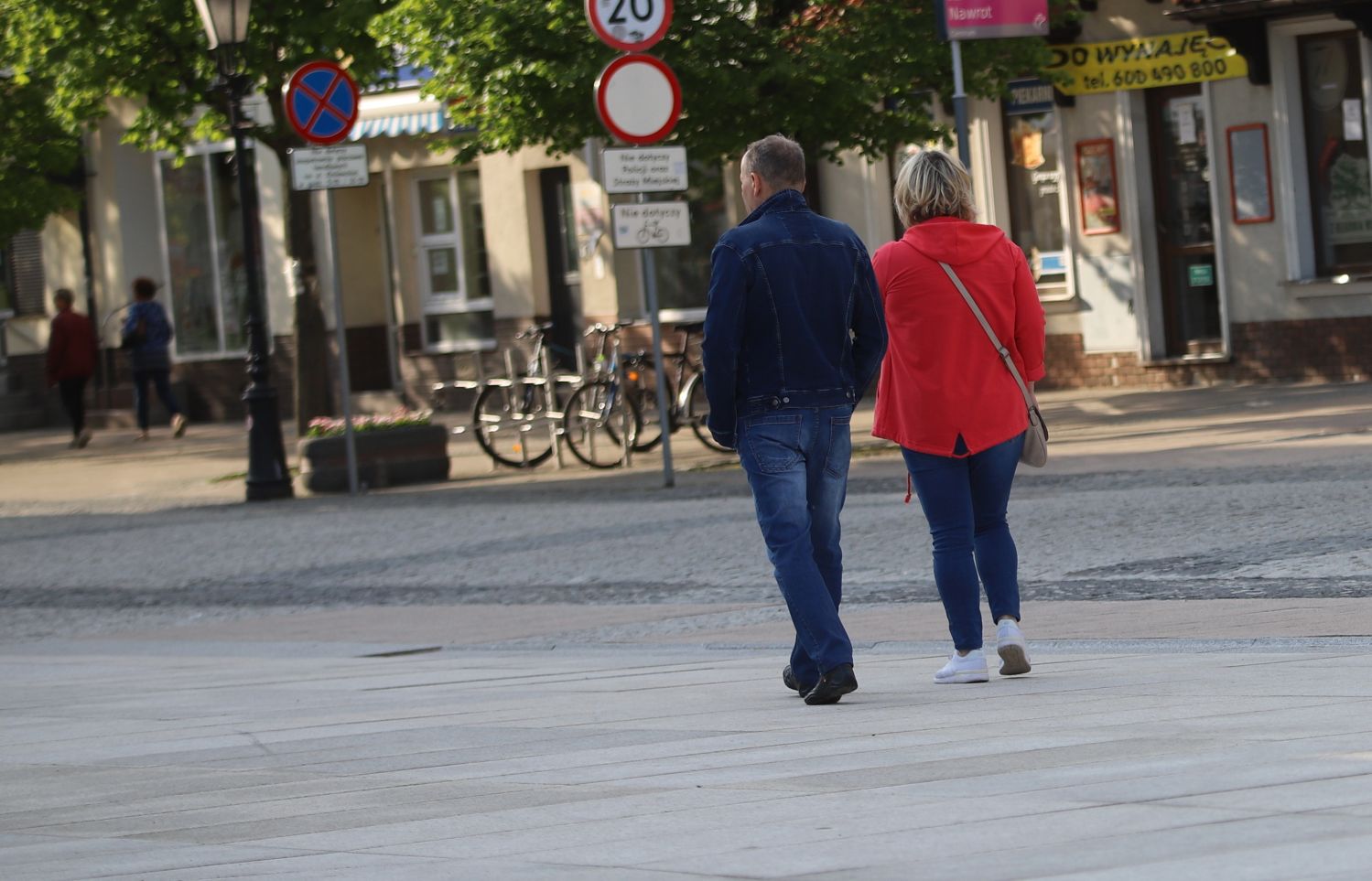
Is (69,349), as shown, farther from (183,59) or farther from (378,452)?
(378,452)

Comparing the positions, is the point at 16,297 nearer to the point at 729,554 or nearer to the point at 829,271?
the point at 729,554

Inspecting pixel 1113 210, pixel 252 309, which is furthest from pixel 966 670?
pixel 1113 210

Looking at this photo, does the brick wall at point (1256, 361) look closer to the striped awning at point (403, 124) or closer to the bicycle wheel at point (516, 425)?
the bicycle wheel at point (516, 425)

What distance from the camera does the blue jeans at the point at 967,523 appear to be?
748cm

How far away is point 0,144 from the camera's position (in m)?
27.9

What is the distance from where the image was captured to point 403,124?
29.3 meters

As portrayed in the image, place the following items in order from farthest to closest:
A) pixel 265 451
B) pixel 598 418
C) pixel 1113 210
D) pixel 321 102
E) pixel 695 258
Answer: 1. pixel 695 258
2. pixel 1113 210
3. pixel 598 418
4. pixel 265 451
5. pixel 321 102

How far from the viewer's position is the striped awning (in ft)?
94.6

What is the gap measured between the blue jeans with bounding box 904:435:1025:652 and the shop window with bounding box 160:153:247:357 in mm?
26786

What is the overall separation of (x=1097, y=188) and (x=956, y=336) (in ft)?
56.0

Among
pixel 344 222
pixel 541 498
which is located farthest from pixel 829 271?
pixel 344 222

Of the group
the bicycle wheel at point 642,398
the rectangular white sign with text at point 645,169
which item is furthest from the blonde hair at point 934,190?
the bicycle wheel at point 642,398

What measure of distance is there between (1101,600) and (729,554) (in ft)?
11.0

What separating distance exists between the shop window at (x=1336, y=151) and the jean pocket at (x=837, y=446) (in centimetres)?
1574
